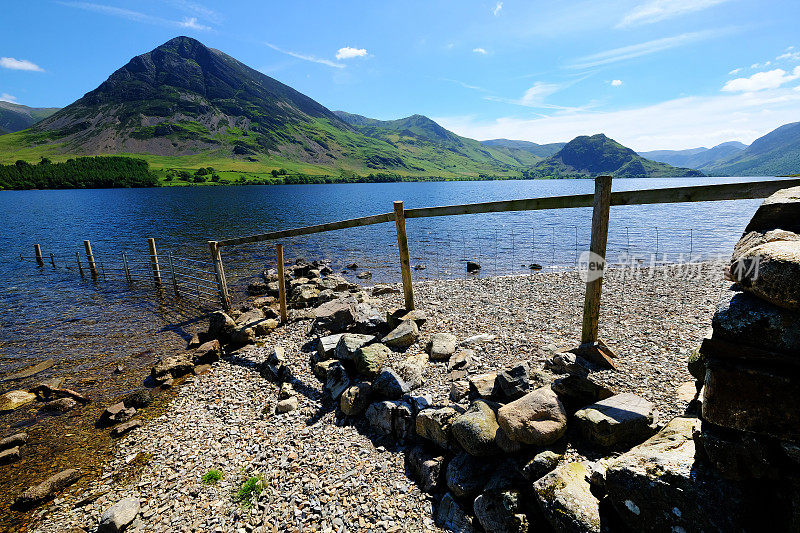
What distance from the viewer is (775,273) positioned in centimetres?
256

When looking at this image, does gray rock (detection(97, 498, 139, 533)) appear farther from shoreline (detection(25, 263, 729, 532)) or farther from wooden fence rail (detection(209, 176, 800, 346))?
wooden fence rail (detection(209, 176, 800, 346))

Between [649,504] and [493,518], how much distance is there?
6.45 feet

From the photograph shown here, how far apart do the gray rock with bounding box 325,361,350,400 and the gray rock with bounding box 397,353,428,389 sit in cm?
132

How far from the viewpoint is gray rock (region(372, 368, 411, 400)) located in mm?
6996

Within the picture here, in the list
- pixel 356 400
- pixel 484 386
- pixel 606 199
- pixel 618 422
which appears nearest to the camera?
pixel 618 422

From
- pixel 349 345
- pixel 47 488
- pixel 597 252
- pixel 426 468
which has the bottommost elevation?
pixel 47 488

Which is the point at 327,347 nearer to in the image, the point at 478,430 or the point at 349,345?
the point at 349,345

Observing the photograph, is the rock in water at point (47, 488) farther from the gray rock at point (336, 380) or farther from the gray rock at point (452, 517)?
the gray rock at point (452, 517)

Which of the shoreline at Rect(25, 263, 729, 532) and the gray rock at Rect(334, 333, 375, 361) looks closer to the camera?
the shoreline at Rect(25, 263, 729, 532)

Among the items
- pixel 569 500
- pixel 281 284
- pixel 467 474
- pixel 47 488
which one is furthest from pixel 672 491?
pixel 281 284

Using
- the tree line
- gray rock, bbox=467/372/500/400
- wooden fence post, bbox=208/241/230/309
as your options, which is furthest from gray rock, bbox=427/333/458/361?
the tree line

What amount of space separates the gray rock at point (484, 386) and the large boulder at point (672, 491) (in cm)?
222

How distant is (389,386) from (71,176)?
9618 inches

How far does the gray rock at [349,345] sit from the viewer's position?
8.43 metres
